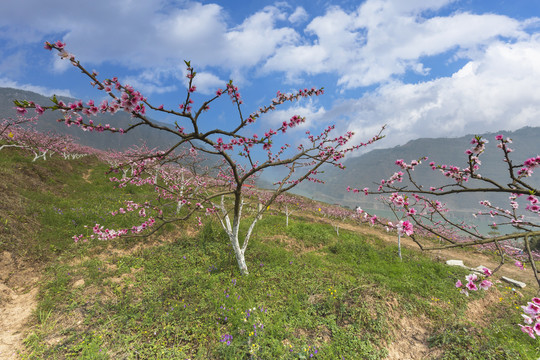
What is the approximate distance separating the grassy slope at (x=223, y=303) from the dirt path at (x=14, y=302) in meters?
0.25

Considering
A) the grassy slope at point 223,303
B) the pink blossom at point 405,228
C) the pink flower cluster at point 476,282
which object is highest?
the pink blossom at point 405,228

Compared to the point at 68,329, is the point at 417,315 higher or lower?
lower

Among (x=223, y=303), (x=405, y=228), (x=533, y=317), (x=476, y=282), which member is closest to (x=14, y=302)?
(x=223, y=303)

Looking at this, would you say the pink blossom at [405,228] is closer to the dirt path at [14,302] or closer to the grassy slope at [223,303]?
the grassy slope at [223,303]

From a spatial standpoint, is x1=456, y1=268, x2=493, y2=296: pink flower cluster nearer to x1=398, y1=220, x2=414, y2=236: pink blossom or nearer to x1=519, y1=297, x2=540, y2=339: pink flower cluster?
x1=519, y1=297, x2=540, y2=339: pink flower cluster

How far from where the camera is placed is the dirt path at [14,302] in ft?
15.6

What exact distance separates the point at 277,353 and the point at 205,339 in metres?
1.77

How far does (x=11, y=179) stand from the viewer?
38.2 ft

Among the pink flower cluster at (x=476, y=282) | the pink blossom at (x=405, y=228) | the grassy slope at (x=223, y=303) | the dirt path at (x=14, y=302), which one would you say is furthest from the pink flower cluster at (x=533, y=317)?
the dirt path at (x=14, y=302)

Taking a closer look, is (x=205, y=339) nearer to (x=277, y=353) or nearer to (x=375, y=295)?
(x=277, y=353)

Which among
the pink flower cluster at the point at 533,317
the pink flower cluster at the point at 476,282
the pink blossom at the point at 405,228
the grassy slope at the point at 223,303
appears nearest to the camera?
the pink flower cluster at the point at 533,317

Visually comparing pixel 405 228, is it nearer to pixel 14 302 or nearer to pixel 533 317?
pixel 533 317

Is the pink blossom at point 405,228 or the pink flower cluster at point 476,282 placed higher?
the pink blossom at point 405,228

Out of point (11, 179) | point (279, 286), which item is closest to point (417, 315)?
point (279, 286)
